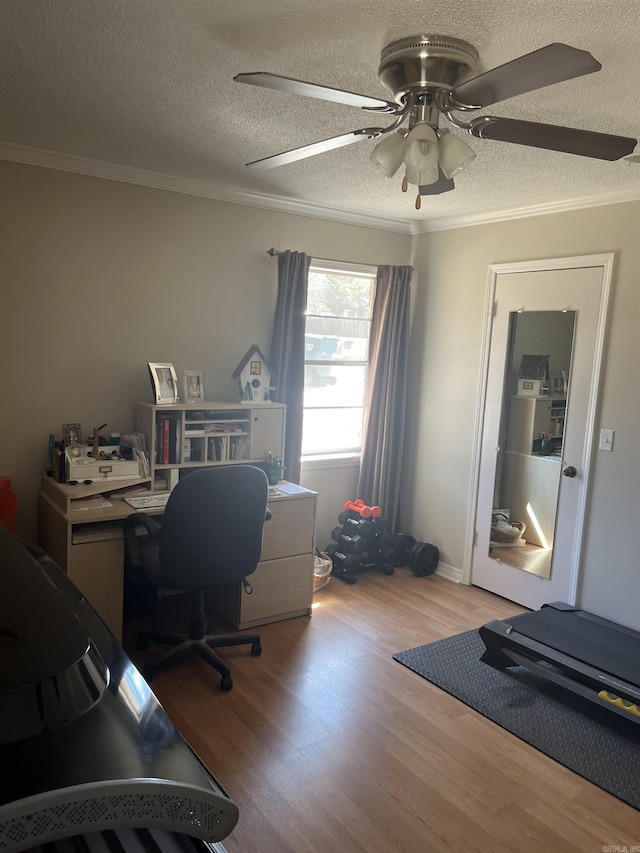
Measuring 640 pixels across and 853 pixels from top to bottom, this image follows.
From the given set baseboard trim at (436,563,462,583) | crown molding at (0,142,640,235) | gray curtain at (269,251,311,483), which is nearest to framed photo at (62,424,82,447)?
gray curtain at (269,251,311,483)

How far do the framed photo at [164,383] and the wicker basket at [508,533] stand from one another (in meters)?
2.21

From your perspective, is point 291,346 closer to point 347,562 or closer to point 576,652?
point 347,562

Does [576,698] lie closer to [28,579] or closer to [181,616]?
[181,616]

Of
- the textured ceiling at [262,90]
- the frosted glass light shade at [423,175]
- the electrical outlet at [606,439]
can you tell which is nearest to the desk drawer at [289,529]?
the electrical outlet at [606,439]

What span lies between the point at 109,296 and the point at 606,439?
287 cm

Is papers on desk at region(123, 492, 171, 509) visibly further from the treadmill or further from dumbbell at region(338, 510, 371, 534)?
the treadmill

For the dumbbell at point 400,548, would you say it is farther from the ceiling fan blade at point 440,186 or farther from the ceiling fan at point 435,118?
the ceiling fan at point 435,118

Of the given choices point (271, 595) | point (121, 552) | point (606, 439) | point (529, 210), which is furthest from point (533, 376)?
point (121, 552)

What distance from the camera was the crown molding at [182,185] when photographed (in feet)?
10.3

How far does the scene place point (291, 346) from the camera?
13.3ft

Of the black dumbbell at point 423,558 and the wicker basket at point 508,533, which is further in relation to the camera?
the black dumbbell at point 423,558

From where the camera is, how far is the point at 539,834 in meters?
2.10

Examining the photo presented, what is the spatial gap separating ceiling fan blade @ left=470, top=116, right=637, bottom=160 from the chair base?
94.7 inches

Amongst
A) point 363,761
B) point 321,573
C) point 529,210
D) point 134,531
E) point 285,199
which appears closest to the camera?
point 363,761
